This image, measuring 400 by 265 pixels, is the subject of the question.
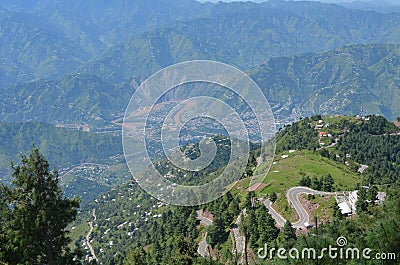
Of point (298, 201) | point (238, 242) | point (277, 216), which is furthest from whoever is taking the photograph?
point (298, 201)

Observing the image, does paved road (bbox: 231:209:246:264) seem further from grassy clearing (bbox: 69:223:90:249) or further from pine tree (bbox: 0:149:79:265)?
grassy clearing (bbox: 69:223:90:249)

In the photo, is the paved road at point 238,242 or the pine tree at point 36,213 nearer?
the paved road at point 238,242

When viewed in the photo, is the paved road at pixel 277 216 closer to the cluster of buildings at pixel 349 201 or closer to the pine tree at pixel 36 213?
the cluster of buildings at pixel 349 201

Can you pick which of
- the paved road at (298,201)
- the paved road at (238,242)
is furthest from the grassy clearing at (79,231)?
the paved road at (298,201)

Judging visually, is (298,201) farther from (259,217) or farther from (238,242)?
(238,242)

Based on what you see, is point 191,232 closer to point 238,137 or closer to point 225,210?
point 225,210

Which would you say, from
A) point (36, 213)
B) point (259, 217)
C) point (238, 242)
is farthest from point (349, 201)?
point (36, 213)

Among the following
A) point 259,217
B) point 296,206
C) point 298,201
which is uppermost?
point 298,201
